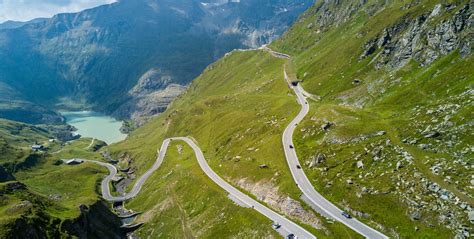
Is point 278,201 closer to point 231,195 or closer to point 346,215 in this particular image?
point 231,195

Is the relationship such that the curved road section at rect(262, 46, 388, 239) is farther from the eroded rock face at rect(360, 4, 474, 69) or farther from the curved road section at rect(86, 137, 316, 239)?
the eroded rock face at rect(360, 4, 474, 69)

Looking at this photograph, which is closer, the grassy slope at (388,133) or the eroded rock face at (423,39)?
the grassy slope at (388,133)

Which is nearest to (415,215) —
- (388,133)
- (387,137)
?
(387,137)

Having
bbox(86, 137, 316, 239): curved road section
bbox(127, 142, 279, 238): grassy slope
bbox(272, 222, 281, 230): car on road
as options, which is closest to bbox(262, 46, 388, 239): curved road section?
bbox(86, 137, 316, 239): curved road section

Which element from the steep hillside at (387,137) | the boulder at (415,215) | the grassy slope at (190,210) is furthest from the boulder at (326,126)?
the boulder at (415,215)

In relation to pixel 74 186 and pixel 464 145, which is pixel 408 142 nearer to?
pixel 464 145

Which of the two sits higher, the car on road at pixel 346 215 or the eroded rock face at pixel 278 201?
the car on road at pixel 346 215

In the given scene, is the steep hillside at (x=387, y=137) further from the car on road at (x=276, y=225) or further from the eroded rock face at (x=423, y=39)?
the car on road at (x=276, y=225)
